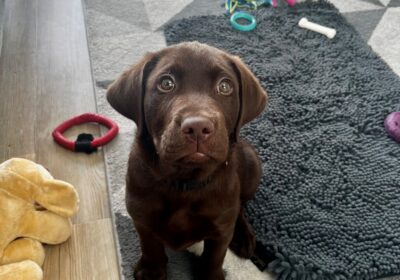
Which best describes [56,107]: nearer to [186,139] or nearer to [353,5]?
[186,139]

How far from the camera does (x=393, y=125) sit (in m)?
2.11

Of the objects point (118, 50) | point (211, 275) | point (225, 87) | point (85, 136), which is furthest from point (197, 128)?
point (118, 50)

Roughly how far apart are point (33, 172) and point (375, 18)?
236 centimetres

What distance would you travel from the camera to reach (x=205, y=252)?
153 cm

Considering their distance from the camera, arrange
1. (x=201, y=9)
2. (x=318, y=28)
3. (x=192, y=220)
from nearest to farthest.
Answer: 1. (x=192, y=220)
2. (x=318, y=28)
3. (x=201, y=9)

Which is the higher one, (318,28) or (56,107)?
(318,28)

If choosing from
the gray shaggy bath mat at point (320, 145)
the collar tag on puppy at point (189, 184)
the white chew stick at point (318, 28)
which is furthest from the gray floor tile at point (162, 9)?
the collar tag on puppy at point (189, 184)

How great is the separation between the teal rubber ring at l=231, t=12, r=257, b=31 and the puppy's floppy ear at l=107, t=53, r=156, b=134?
1.60 metres

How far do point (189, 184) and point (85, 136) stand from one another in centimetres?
92

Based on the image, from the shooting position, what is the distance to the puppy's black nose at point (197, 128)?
1024mm

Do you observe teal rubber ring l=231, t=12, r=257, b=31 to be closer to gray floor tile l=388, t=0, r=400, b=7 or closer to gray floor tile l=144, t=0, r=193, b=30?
gray floor tile l=144, t=0, r=193, b=30

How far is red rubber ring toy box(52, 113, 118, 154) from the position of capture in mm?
1996

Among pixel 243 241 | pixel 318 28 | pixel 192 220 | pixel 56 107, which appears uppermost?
pixel 192 220

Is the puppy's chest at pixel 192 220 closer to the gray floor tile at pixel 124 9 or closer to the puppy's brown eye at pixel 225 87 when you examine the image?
the puppy's brown eye at pixel 225 87
